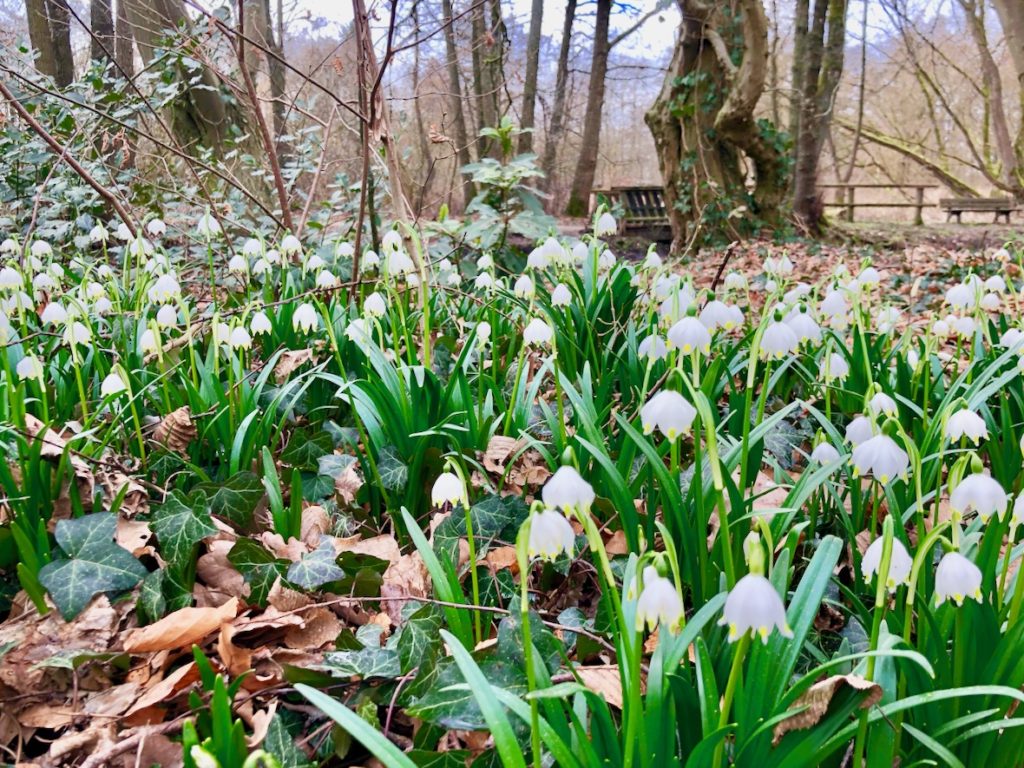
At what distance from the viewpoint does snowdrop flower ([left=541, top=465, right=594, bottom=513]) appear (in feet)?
3.20

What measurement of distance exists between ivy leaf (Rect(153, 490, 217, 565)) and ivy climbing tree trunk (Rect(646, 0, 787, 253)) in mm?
7813

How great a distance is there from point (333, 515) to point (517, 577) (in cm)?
49

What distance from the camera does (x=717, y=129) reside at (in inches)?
358

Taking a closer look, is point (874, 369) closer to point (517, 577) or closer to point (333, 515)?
point (517, 577)

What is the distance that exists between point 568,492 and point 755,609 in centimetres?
27

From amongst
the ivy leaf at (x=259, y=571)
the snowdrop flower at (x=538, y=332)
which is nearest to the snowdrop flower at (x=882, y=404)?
the snowdrop flower at (x=538, y=332)

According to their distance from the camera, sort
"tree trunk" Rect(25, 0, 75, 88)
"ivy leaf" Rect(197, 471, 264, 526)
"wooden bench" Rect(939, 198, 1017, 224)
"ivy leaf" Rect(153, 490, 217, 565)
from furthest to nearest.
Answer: "wooden bench" Rect(939, 198, 1017, 224)
"tree trunk" Rect(25, 0, 75, 88)
"ivy leaf" Rect(197, 471, 264, 526)
"ivy leaf" Rect(153, 490, 217, 565)

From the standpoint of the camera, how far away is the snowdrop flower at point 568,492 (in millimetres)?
976

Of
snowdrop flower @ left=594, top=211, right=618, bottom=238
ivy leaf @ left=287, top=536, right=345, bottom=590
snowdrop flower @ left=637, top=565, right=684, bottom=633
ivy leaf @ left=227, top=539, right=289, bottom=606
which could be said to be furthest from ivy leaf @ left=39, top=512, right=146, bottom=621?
snowdrop flower @ left=594, top=211, right=618, bottom=238

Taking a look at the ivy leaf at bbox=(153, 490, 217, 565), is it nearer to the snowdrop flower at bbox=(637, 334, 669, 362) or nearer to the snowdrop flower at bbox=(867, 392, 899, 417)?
the snowdrop flower at bbox=(637, 334, 669, 362)

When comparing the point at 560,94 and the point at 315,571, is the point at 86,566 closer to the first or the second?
the point at 315,571

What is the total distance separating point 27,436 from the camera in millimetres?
1586

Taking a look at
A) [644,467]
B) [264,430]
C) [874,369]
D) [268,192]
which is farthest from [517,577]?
[268,192]

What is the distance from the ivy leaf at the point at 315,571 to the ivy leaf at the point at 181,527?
204 mm
